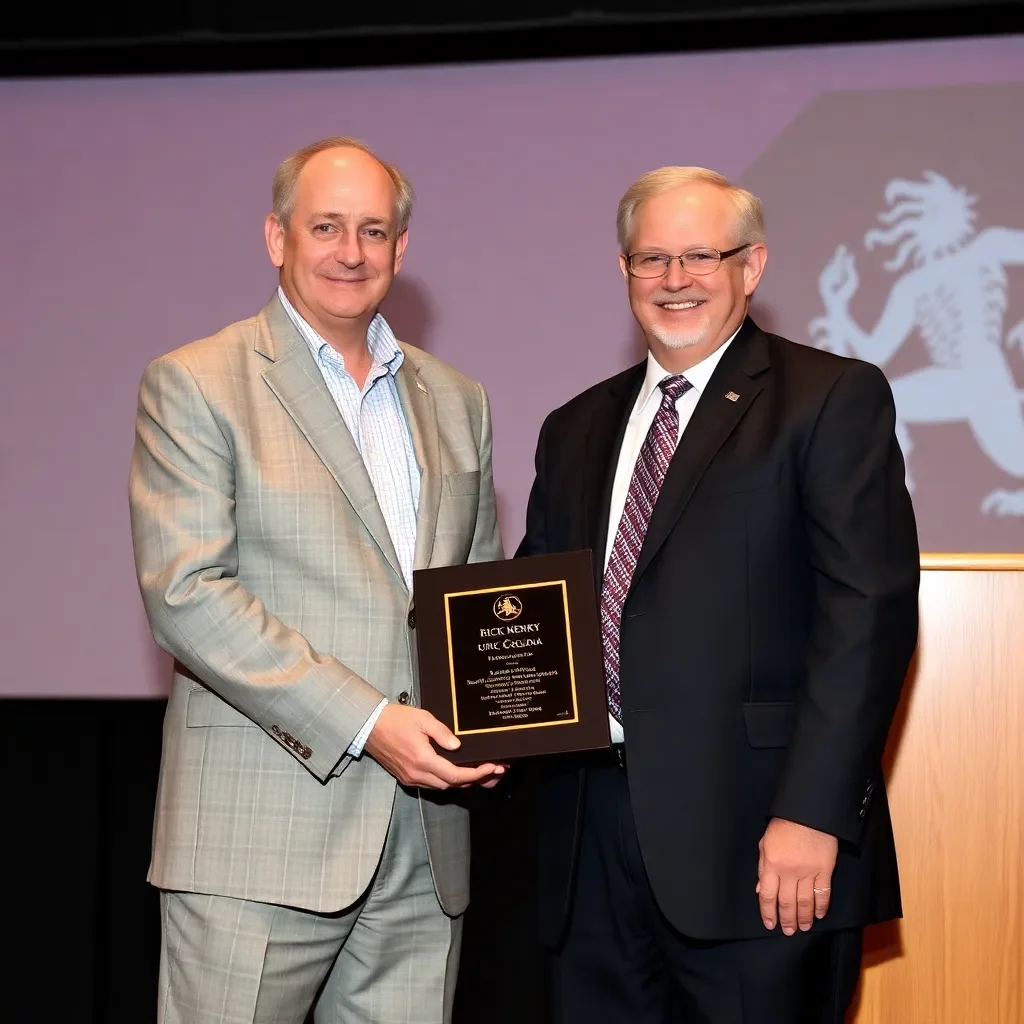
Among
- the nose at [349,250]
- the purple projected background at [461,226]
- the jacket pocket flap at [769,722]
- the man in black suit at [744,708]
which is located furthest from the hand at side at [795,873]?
the purple projected background at [461,226]

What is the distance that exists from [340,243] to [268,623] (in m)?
0.73

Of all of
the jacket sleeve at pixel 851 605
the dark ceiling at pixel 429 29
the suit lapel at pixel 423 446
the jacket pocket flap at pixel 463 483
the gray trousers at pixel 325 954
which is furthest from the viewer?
the dark ceiling at pixel 429 29

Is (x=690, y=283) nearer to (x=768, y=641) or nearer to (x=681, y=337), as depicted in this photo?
(x=681, y=337)

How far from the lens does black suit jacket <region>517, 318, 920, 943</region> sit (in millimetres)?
2104

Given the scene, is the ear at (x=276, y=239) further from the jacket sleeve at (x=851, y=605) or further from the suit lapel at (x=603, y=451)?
the jacket sleeve at (x=851, y=605)

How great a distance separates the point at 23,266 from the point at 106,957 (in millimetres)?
2172

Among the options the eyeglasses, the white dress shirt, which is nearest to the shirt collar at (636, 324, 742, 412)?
the white dress shirt

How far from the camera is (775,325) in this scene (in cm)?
389

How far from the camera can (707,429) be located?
2.28m

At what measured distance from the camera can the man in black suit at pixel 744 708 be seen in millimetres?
2102

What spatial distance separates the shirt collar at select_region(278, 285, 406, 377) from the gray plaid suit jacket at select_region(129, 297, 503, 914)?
8cm

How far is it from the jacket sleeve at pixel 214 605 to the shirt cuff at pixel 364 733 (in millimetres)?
12

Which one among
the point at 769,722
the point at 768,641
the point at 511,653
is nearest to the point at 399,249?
the point at 511,653

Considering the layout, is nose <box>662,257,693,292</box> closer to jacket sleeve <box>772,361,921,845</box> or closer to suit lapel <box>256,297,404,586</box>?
jacket sleeve <box>772,361,921,845</box>
